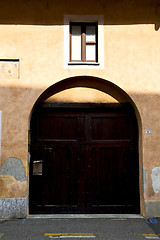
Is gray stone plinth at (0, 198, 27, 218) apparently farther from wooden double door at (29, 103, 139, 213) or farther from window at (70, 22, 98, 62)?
window at (70, 22, 98, 62)

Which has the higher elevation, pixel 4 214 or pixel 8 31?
pixel 8 31

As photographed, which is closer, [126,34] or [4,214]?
[4,214]

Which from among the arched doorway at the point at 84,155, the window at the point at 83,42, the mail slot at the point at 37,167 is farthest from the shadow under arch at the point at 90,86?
the mail slot at the point at 37,167

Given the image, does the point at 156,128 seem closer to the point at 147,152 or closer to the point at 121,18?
the point at 147,152

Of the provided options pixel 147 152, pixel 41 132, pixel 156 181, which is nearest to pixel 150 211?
pixel 156 181

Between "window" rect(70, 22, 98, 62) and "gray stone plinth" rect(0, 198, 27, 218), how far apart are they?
3898mm

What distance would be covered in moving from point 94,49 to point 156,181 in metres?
3.82

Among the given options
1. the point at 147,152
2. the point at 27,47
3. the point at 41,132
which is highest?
the point at 27,47

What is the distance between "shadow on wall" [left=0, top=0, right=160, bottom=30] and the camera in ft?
23.0

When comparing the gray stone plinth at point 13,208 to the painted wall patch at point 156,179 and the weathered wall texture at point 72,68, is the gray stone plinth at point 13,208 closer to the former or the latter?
the weathered wall texture at point 72,68

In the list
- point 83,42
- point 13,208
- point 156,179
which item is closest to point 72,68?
point 83,42

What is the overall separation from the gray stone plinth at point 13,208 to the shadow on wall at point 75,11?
456cm

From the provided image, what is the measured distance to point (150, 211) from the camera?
6.62 m

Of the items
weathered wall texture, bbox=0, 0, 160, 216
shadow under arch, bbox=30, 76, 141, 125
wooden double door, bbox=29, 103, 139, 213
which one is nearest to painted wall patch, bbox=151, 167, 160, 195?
weathered wall texture, bbox=0, 0, 160, 216
